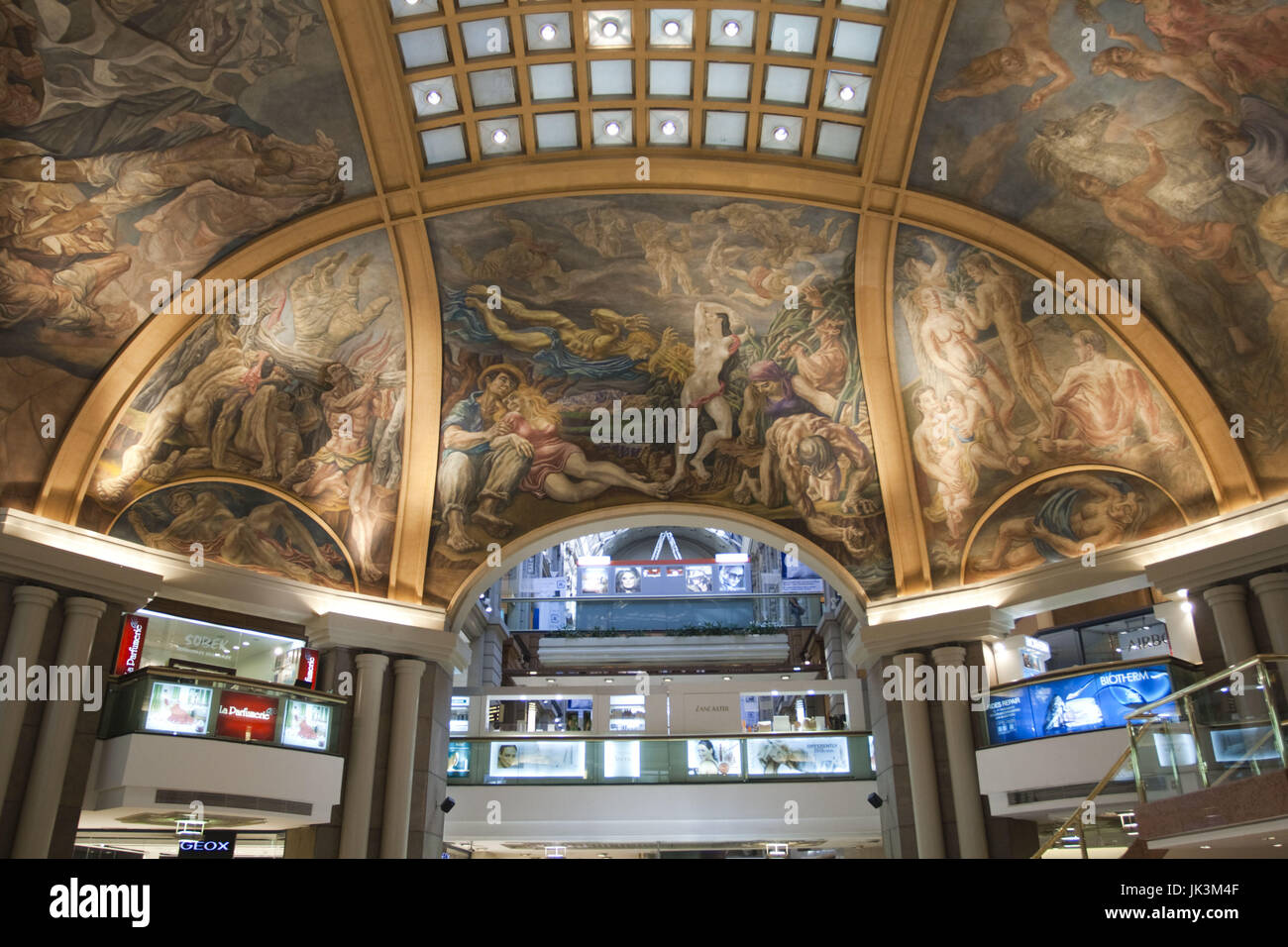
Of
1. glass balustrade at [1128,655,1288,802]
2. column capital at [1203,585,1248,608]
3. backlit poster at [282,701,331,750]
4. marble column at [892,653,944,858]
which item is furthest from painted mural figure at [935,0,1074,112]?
backlit poster at [282,701,331,750]

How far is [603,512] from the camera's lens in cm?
2308

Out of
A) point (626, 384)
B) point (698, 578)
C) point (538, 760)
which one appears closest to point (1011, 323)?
point (626, 384)

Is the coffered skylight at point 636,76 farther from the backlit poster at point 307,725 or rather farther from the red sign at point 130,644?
the backlit poster at point 307,725

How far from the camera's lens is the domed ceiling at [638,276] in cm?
1571

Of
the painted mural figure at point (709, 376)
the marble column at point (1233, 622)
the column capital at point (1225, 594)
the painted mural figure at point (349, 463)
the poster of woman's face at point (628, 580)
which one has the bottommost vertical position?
the marble column at point (1233, 622)

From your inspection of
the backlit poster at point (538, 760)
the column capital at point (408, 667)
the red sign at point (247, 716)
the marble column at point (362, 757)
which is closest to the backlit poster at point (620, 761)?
the backlit poster at point (538, 760)

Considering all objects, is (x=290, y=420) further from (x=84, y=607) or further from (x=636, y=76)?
(x=636, y=76)

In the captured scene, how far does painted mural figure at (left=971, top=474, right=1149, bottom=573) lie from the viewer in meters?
19.5

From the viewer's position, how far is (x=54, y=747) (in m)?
16.0

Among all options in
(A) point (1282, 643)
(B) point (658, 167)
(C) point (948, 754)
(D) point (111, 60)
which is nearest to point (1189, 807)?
(A) point (1282, 643)

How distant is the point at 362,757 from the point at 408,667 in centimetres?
207

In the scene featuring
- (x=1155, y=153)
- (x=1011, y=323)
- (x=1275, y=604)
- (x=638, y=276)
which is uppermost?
(x=638, y=276)

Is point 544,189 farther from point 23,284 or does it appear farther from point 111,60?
point 23,284
